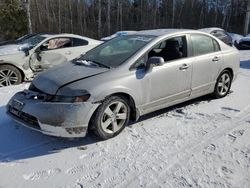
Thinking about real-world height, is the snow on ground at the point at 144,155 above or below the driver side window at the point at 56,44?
below

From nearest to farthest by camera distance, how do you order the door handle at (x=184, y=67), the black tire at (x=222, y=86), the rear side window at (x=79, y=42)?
the door handle at (x=184, y=67) < the black tire at (x=222, y=86) < the rear side window at (x=79, y=42)

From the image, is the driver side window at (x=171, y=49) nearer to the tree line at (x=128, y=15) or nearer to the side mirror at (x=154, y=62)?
the side mirror at (x=154, y=62)

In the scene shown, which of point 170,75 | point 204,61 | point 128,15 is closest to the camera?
point 170,75

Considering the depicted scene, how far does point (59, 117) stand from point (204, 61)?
2879 mm

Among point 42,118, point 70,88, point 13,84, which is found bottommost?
point 13,84

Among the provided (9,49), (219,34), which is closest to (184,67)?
(9,49)

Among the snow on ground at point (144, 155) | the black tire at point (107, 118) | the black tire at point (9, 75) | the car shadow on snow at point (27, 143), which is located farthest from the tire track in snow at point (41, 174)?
the black tire at point (9, 75)

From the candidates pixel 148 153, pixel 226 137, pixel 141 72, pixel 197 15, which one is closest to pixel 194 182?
pixel 148 153

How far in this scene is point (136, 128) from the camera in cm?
457

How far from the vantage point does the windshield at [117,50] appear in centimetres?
456

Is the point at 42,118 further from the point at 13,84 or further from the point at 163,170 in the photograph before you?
the point at 13,84

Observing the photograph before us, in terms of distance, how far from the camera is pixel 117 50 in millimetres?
4922

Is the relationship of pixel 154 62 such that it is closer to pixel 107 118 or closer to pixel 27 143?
pixel 107 118

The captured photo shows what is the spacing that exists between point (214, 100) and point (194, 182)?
3.00 m
